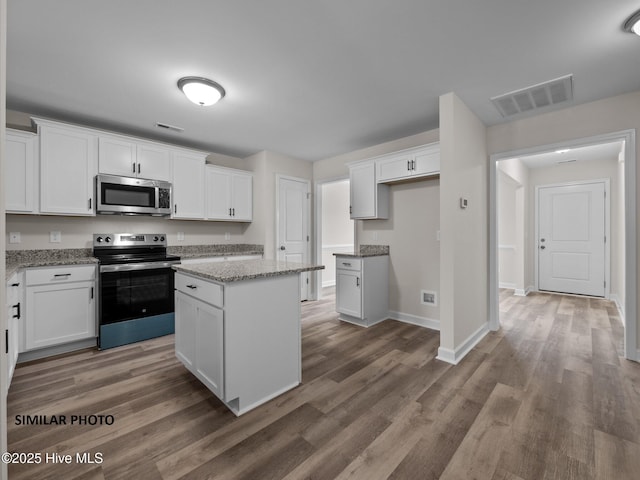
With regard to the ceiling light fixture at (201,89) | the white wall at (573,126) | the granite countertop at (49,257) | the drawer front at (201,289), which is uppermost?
the ceiling light fixture at (201,89)

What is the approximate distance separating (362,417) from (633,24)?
9.64 ft

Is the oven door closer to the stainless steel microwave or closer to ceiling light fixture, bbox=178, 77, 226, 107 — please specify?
the stainless steel microwave

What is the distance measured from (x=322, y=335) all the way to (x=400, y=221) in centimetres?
183

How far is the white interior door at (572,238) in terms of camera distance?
5.18m

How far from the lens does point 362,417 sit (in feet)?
6.15

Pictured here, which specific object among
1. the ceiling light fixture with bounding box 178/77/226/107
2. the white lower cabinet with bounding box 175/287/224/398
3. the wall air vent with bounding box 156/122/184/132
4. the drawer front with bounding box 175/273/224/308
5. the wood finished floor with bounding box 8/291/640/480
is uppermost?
the wall air vent with bounding box 156/122/184/132

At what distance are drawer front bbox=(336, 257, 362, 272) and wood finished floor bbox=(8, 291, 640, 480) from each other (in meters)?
1.04

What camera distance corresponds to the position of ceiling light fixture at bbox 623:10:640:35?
1.71 meters

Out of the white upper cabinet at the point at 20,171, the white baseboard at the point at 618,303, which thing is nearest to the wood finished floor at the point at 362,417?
the white upper cabinet at the point at 20,171

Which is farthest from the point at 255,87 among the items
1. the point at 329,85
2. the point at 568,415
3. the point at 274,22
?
the point at 568,415

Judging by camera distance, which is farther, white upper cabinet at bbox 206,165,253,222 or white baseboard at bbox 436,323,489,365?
white upper cabinet at bbox 206,165,253,222

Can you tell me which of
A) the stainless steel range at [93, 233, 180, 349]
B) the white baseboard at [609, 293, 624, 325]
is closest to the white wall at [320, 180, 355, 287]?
the stainless steel range at [93, 233, 180, 349]

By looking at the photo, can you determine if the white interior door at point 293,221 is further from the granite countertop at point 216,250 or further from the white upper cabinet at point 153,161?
the white upper cabinet at point 153,161

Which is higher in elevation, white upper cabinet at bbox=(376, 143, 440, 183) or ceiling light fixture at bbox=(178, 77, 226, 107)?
ceiling light fixture at bbox=(178, 77, 226, 107)
